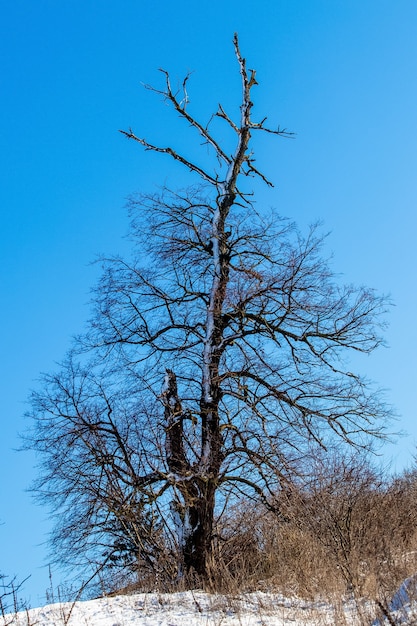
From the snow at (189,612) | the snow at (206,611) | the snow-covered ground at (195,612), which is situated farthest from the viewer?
the snow at (189,612)

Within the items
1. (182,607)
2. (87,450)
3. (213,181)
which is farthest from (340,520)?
(213,181)

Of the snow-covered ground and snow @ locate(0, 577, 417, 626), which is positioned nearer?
snow @ locate(0, 577, 417, 626)

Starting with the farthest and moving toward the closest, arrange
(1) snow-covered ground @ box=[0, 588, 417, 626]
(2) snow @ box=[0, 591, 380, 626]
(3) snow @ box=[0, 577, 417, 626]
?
1. (2) snow @ box=[0, 591, 380, 626]
2. (1) snow-covered ground @ box=[0, 588, 417, 626]
3. (3) snow @ box=[0, 577, 417, 626]

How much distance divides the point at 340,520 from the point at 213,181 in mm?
7813

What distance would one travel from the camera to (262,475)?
11.3m

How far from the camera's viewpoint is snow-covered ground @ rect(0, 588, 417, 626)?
6.52 m

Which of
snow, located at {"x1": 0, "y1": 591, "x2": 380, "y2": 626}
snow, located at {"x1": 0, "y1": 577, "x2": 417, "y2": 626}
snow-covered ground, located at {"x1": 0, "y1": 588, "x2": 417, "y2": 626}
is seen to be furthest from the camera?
snow, located at {"x1": 0, "y1": 591, "x2": 380, "y2": 626}

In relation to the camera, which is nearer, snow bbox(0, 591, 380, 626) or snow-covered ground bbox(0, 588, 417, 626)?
snow-covered ground bbox(0, 588, 417, 626)

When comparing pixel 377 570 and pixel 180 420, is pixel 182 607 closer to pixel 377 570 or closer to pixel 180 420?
pixel 377 570

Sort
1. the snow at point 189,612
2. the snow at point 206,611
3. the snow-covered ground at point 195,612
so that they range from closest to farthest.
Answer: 1. the snow at point 206,611
2. the snow-covered ground at point 195,612
3. the snow at point 189,612

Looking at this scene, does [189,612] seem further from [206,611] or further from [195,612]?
[206,611]

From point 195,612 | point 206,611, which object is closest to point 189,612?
point 195,612

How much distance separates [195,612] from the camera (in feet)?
23.6

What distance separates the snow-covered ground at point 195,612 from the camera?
652cm
